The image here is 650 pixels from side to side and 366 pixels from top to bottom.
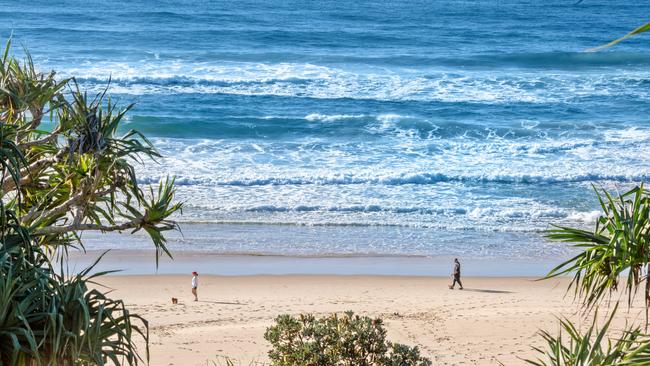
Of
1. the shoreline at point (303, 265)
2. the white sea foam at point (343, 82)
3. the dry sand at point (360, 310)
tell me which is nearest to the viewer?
the dry sand at point (360, 310)

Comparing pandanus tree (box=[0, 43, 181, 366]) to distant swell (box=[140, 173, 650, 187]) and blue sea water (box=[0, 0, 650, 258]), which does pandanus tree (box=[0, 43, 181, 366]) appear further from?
distant swell (box=[140, 173, 650, 187])

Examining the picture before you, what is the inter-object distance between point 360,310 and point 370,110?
17832mm

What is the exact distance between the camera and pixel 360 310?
15695 mm

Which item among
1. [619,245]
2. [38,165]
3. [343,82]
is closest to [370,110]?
[343,82]

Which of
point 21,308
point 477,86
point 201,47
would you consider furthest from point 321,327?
point 201,47

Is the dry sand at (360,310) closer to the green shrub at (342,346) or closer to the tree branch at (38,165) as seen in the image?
the green shrub at (342,346)

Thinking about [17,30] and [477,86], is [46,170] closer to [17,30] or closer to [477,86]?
[477,86]

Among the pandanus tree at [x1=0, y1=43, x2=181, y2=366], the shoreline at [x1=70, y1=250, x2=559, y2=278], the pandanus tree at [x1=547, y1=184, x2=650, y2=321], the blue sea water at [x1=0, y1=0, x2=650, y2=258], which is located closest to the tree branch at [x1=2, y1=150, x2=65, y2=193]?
the pandanus tree at [x1=0, y1=43, x2=181, y2=366]

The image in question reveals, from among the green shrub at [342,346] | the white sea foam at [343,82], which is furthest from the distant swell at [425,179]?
the green shrub at [342,346]

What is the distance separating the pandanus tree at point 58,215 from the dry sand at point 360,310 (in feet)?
19.0

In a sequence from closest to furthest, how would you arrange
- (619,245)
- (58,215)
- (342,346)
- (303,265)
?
1. (619,245)
2. (58,215)
3. (342,346)
4. (303,265)

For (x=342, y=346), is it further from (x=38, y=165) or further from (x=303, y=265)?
(x=303, y=265)

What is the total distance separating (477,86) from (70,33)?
19023mm

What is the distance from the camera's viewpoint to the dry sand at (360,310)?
1378 cm
